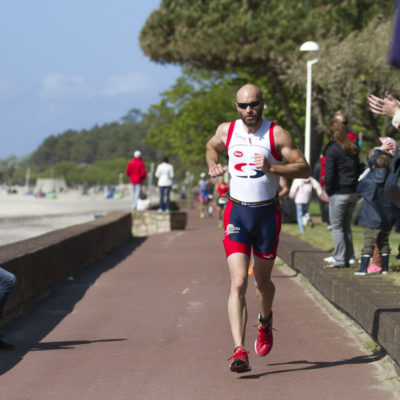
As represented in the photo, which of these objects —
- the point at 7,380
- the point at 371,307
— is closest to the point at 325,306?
the point at 371,307

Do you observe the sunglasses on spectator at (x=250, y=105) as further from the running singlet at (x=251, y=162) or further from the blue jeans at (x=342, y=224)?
the blue jeans at (x=342, y=224)

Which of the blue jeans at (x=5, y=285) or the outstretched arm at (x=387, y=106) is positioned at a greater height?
the outstretched arm at (x=387, y=106)

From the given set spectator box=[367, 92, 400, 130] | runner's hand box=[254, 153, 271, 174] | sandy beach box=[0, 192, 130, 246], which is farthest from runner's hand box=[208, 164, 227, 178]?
sandy beach box=[0, 192, 130, 246]

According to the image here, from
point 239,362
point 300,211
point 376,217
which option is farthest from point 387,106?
point 300,211

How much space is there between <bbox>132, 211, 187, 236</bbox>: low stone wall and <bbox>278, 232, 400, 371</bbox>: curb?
520 inches

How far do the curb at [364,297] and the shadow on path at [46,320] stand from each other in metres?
1.99

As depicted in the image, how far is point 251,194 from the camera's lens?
543 centimetres

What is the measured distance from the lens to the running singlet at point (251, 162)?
213 inches

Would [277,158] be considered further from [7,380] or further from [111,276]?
[111,276]

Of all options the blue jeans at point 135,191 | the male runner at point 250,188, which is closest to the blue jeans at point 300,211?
the blue jeans at point 135,191

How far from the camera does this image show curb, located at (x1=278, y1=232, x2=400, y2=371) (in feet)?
17.7

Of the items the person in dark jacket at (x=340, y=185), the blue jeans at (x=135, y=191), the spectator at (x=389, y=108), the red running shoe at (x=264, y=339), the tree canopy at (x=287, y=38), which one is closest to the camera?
the spectator at (x=389, y=108)

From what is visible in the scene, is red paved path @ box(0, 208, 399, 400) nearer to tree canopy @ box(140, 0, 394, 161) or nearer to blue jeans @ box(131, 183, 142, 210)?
blue jeans @ box(131, 183, 142, 210)

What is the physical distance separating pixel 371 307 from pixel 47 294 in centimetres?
459
